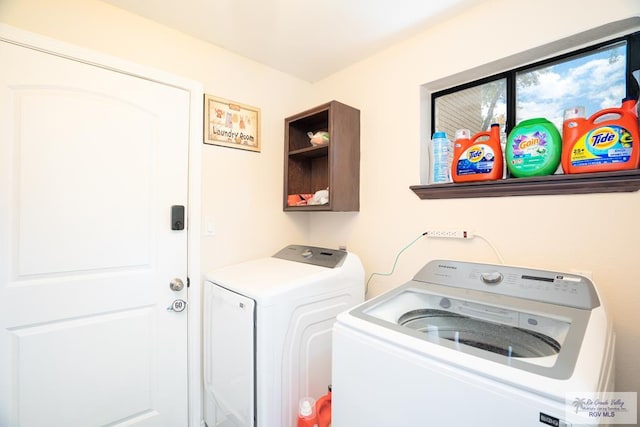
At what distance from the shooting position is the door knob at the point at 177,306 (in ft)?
5.51

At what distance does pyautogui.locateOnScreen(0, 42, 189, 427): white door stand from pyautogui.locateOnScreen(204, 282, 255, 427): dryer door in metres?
0.16

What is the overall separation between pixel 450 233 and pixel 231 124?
1.53 m

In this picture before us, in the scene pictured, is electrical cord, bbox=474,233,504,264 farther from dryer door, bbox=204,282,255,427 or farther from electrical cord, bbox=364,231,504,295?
dryer door, bbox=204,282,255,427

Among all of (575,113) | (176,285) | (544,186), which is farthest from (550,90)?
(176,285)

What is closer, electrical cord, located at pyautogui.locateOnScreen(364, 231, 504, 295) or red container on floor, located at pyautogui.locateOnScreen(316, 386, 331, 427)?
red container on floor, located at pyautogui.locateOnScreen(316, 386, 331, 427)

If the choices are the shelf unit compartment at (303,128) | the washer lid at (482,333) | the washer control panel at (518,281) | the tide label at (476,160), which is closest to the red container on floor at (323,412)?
the washer lid at (482,333)

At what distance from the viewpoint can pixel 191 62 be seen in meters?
1.79

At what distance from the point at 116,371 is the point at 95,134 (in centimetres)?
123

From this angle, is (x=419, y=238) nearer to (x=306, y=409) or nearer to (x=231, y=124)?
(x=306, y=409)

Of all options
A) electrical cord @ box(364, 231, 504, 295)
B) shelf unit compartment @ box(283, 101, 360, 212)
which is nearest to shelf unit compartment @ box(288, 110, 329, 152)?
shelf unit compartment @ box(283, 101, 360, 212)

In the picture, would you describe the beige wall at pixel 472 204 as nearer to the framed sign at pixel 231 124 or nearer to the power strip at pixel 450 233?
the power strip at pixel 450 233

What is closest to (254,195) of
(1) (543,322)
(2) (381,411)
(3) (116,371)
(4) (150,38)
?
(4) (150,38)

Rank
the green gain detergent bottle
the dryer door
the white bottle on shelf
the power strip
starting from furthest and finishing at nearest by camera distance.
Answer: the white bottle on shelf → the power strip → the dryer door → the green gain detergent bottle

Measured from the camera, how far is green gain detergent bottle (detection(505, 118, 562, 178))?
127cm
